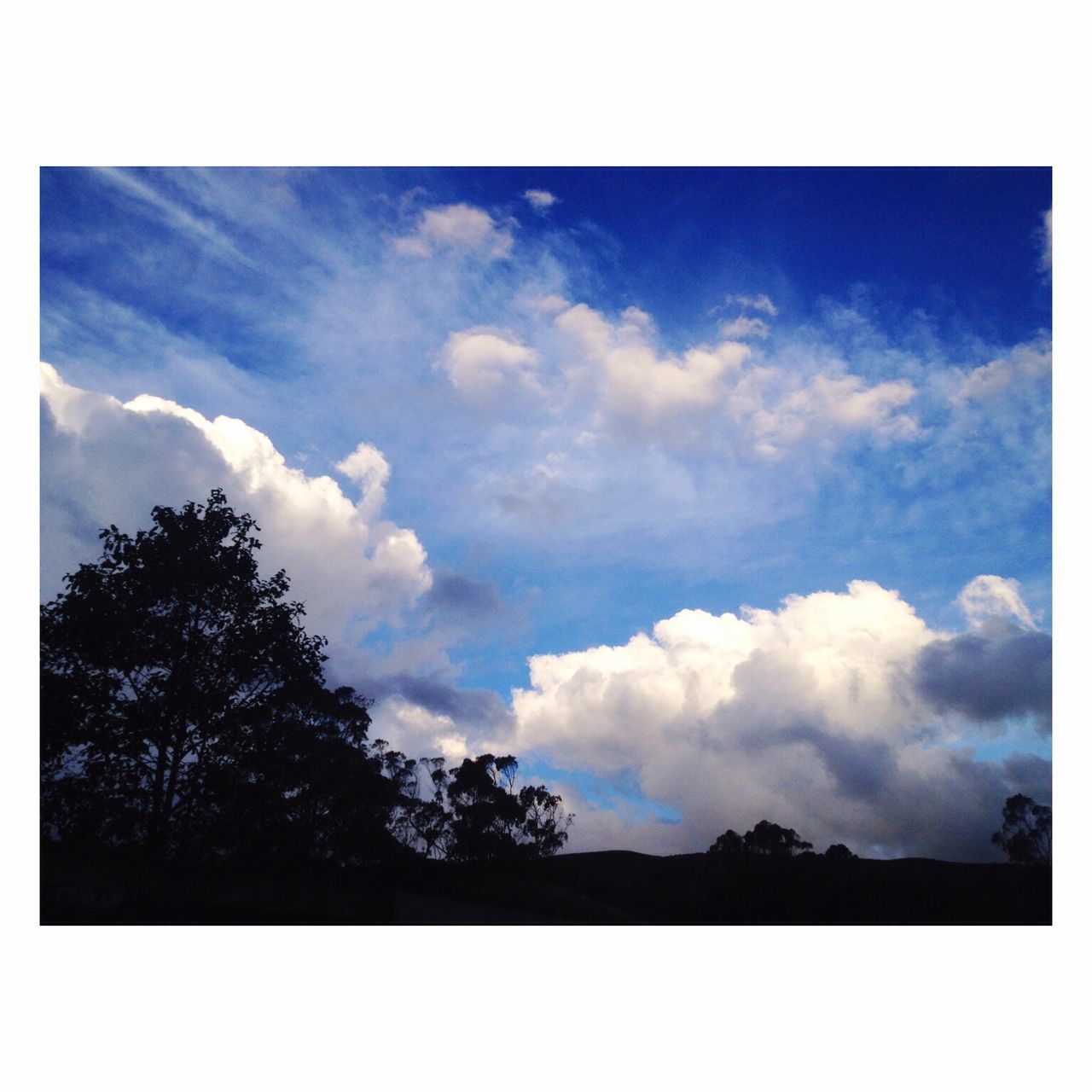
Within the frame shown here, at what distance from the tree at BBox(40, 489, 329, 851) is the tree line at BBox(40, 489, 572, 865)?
24 mm

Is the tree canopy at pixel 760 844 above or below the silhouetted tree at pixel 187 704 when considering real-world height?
below

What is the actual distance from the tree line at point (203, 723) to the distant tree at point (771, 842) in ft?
14.9

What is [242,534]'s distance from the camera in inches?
611

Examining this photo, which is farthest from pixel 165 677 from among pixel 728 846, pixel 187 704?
pixel 728 846

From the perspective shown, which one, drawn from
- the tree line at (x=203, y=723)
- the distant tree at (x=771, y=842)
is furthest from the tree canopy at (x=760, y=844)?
the tree line at (x=203, y=723)

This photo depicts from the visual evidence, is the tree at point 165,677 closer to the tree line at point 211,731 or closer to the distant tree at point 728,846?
the tree line at point 211,731

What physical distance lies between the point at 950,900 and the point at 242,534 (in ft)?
51.5

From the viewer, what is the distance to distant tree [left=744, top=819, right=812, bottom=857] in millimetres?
14105

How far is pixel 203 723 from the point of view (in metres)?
14.0

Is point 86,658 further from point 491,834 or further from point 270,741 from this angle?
point 491,834

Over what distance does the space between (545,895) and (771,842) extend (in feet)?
18.0

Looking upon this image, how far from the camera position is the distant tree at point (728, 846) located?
13742mm

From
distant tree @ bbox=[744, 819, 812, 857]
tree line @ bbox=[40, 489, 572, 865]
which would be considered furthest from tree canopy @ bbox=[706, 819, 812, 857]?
tree line @ bbox=[40, 489, 572, 865]

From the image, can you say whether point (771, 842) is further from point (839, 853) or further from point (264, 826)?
point (264, 826)
